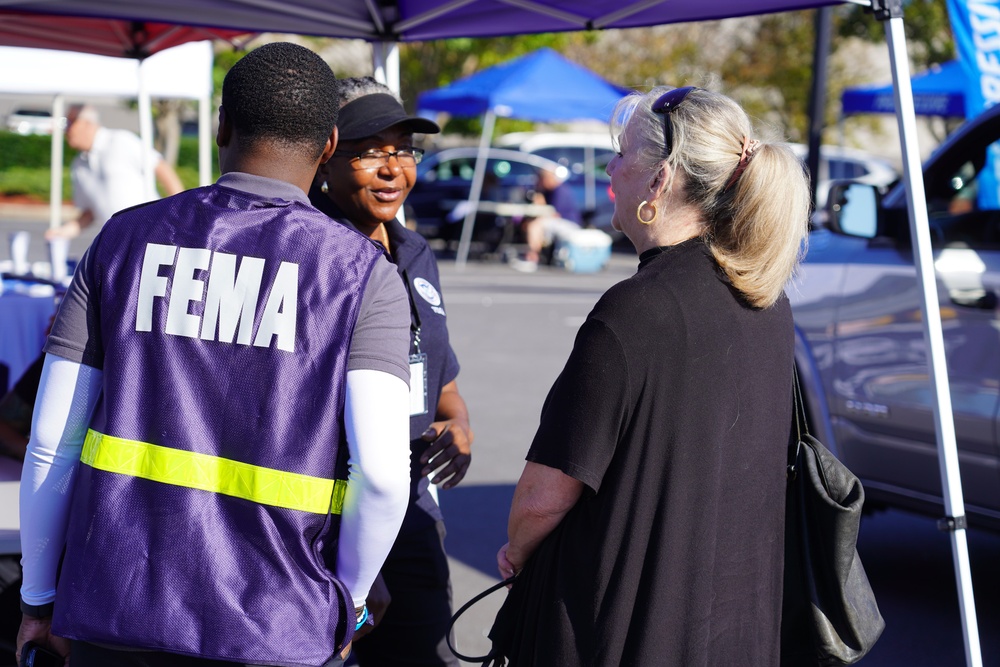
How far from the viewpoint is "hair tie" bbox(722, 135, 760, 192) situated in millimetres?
2107

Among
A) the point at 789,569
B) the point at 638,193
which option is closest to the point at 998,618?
the point at 789,569

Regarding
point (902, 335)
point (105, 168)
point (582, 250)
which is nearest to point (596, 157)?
point (582, 250)

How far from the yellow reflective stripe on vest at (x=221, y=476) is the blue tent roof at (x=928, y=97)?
14.2 m

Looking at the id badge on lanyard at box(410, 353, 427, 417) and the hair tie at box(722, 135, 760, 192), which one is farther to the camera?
the id badge on lanyard at box(410, 353, 427, 417)

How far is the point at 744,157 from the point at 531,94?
1465 centimetres

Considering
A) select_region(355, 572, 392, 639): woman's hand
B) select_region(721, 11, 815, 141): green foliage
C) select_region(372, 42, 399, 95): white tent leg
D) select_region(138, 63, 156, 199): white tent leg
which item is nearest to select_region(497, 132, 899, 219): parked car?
select_region(721, 11, 815, 141): green foliage

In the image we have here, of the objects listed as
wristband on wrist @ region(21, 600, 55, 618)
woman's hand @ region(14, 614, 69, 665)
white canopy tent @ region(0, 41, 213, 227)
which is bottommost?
woman's hand @ region(14, 614, 69, 665)

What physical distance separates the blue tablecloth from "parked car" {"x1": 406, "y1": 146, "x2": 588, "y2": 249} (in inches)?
536

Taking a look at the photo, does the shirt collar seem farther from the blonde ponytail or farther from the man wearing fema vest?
the blonde ponytail

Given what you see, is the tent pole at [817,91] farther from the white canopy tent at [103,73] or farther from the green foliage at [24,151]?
the green foliage at [24,151]

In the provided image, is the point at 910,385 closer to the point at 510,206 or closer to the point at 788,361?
the point at 788,361

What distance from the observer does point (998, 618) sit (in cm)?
470

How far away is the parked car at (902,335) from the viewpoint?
4.32m

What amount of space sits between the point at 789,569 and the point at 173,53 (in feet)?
27.7
